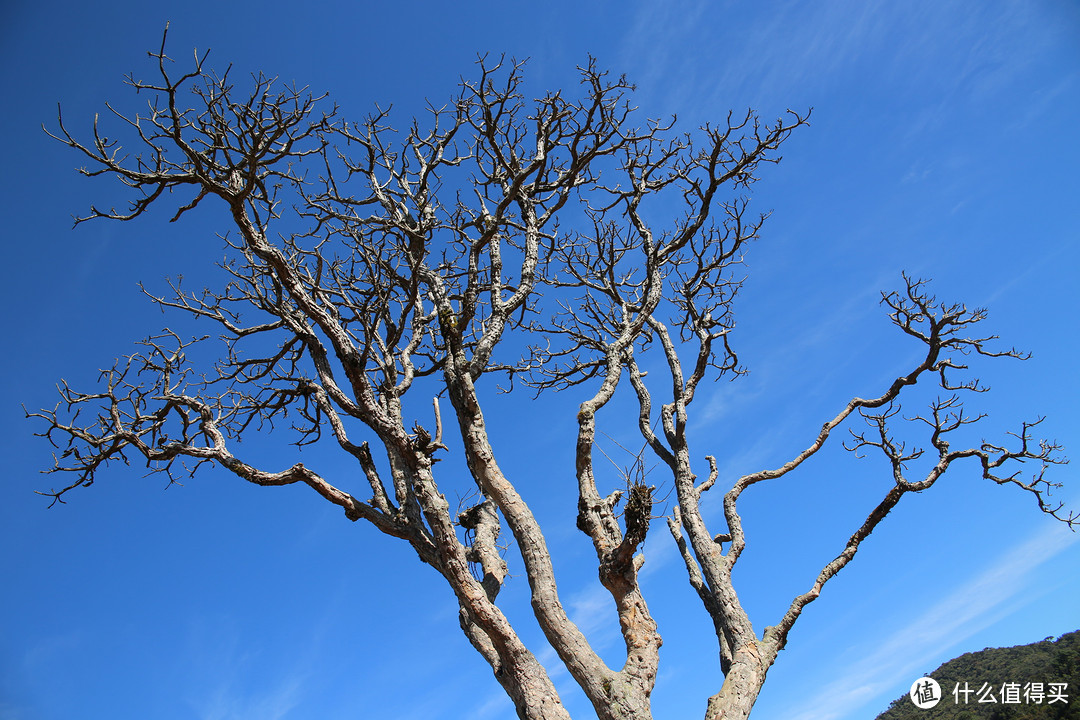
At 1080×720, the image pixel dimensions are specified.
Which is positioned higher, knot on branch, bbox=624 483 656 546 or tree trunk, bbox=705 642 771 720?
knot on branch, bbox=624 483 656 546

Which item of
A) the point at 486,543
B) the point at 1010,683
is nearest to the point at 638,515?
the point at 486,543

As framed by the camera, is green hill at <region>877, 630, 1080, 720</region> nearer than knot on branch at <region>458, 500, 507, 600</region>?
No

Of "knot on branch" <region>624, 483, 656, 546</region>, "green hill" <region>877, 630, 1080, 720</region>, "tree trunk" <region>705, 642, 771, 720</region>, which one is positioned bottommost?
"green hill" <region>877, 630, 1080, 720</region>

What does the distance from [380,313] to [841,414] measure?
5.52 metres

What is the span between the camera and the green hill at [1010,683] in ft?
55.8

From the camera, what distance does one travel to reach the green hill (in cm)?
1702

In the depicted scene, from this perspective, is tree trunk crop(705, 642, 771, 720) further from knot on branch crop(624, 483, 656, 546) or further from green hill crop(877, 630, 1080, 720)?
green hill crop(877, 630, 1080, 720)

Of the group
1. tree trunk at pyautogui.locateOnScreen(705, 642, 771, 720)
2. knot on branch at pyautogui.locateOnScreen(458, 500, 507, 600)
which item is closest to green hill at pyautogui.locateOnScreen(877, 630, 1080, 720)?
tree trunk at pyautogui.locateOnScreen(705, 642, 771, 720)

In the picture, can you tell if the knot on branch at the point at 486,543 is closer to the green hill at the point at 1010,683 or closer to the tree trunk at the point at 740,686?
the tree trunk at the point at 740,686

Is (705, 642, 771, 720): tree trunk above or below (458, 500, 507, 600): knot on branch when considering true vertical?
below

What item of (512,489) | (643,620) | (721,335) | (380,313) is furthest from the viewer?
(721,335)

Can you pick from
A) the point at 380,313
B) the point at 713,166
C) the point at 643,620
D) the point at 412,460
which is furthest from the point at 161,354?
the point at 713,166

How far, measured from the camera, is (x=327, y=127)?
23.5 ft

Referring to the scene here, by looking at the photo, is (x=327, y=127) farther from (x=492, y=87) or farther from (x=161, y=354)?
(x=161, y=354)
